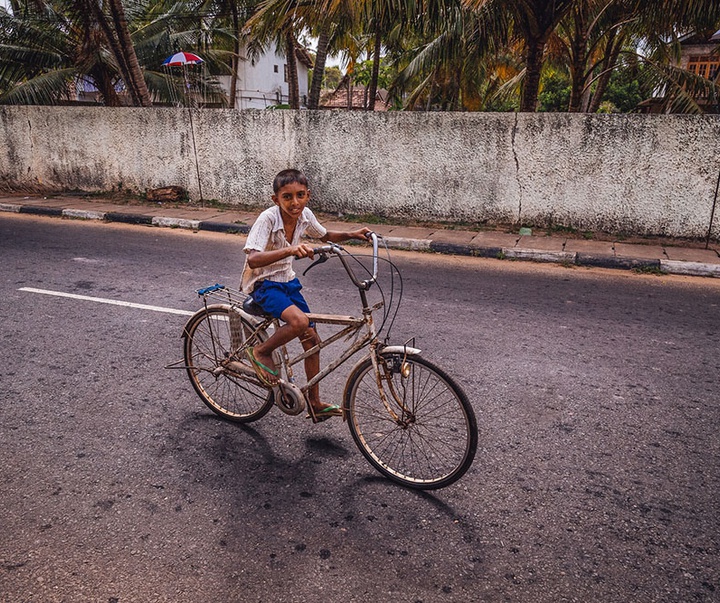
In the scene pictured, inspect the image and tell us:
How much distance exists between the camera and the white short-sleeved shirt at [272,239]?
9.62 ft

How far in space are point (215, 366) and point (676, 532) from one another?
266cm

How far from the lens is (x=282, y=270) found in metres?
A: 3.13

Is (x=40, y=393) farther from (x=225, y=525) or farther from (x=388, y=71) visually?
(x=388, y=71)

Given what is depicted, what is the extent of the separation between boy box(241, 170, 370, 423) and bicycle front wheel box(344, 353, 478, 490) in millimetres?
201

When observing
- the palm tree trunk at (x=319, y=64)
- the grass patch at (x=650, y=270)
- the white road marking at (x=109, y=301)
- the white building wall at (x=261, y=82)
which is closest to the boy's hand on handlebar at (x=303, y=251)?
the white road marking at (x=109, y=301)

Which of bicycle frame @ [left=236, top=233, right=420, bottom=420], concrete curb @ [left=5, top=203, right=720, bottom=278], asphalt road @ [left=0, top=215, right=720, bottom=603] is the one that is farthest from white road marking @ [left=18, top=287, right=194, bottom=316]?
concrete curb @ [left=5, top=203, right=720, bottom=278]

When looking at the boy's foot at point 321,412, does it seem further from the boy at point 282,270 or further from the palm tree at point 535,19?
the palm tree at point 535,19

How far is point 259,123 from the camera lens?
10945 mm

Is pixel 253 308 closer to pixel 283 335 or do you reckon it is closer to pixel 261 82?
pixel 283 335

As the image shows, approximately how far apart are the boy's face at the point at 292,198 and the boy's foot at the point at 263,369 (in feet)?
2.72

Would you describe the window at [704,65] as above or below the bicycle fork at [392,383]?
above

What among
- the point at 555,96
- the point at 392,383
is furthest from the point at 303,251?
the point at 555,96

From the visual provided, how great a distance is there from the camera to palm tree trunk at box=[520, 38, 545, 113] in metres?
10.0

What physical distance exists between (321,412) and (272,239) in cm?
102
